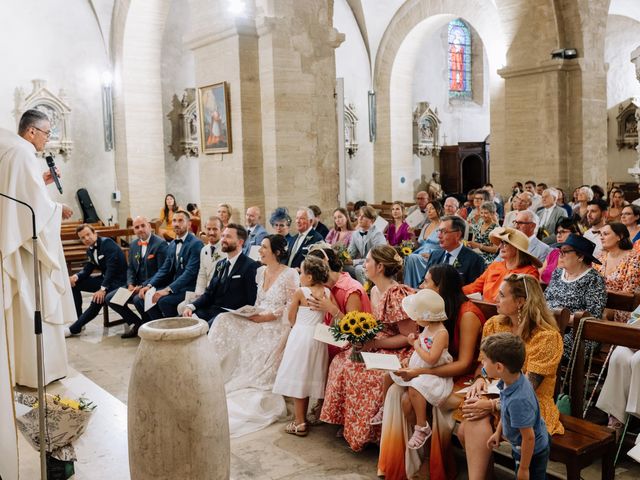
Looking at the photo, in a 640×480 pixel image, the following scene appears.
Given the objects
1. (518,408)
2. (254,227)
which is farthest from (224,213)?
(518,408)

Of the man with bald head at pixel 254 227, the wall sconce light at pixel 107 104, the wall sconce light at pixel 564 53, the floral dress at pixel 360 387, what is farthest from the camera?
the wall sconce light at pixel 107 104

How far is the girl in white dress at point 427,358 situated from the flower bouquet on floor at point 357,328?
Result: 0.32 m

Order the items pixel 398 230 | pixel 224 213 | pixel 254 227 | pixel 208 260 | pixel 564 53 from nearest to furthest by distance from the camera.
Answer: pixel 208 260
pixel 254 227
pixel 224 213
pixel 398 230
pixel 564 53

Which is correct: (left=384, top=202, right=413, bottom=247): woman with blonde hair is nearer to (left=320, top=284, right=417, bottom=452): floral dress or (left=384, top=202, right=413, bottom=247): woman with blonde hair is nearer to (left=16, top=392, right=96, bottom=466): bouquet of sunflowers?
(left=320, top=284, right=417, bottom=452): floral dress

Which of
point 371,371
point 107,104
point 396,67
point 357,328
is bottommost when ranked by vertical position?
point 371,371

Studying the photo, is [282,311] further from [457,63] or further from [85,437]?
[457,63]

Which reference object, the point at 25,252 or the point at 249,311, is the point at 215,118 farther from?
the point at 25,252

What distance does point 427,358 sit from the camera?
4.02 meters

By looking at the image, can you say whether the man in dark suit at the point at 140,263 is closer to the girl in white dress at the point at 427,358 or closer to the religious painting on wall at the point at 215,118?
the religious painting on wall at the point at 215,118

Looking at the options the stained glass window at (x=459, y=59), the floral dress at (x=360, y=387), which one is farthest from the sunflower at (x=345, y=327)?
the stained glass window at (x=459, y=59)

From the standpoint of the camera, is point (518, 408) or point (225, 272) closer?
point (518, 408)

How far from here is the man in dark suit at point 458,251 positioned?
6031 millimetres

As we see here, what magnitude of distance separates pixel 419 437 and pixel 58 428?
2.11 meters

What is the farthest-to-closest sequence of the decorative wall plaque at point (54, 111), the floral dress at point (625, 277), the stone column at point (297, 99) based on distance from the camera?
the decorative wall plaque at point (54, 111) < the stone column at point (297, 99) < the floral dress at point (625, 277)
